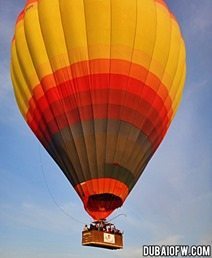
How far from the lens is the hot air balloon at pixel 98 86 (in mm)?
16500

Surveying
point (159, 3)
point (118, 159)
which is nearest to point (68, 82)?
point (118, 159)

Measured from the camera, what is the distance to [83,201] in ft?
54.0

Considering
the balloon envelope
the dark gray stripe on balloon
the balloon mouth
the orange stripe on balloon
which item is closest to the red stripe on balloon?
the balloon envelope

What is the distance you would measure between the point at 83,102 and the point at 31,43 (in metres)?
2.92

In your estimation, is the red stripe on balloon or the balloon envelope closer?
the balloon envelope

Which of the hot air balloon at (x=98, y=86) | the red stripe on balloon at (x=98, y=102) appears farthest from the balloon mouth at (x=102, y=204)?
the red stripe on balloon at (x=98, y=102)

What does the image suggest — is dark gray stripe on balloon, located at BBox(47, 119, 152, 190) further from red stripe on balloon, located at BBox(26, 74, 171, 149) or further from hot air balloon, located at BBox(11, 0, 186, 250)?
red stripe on balloon, located at BBox(26, 74, 171, 149)

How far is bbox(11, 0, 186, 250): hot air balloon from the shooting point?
16500mm

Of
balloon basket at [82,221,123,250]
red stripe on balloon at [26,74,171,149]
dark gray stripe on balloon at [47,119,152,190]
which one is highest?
red stripe on balloon at [26,74,171,149]

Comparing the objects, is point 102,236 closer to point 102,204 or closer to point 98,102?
point 102,204

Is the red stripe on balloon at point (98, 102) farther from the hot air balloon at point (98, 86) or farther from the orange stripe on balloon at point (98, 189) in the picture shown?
the orange stripe on balloon at point (98, 189)

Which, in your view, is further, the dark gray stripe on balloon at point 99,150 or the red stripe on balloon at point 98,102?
the red stripe on balloon at point 98,102

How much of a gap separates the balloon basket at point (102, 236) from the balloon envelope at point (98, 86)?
1.44 ft

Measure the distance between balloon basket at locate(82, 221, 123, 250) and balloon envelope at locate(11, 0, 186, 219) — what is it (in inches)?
17.3
